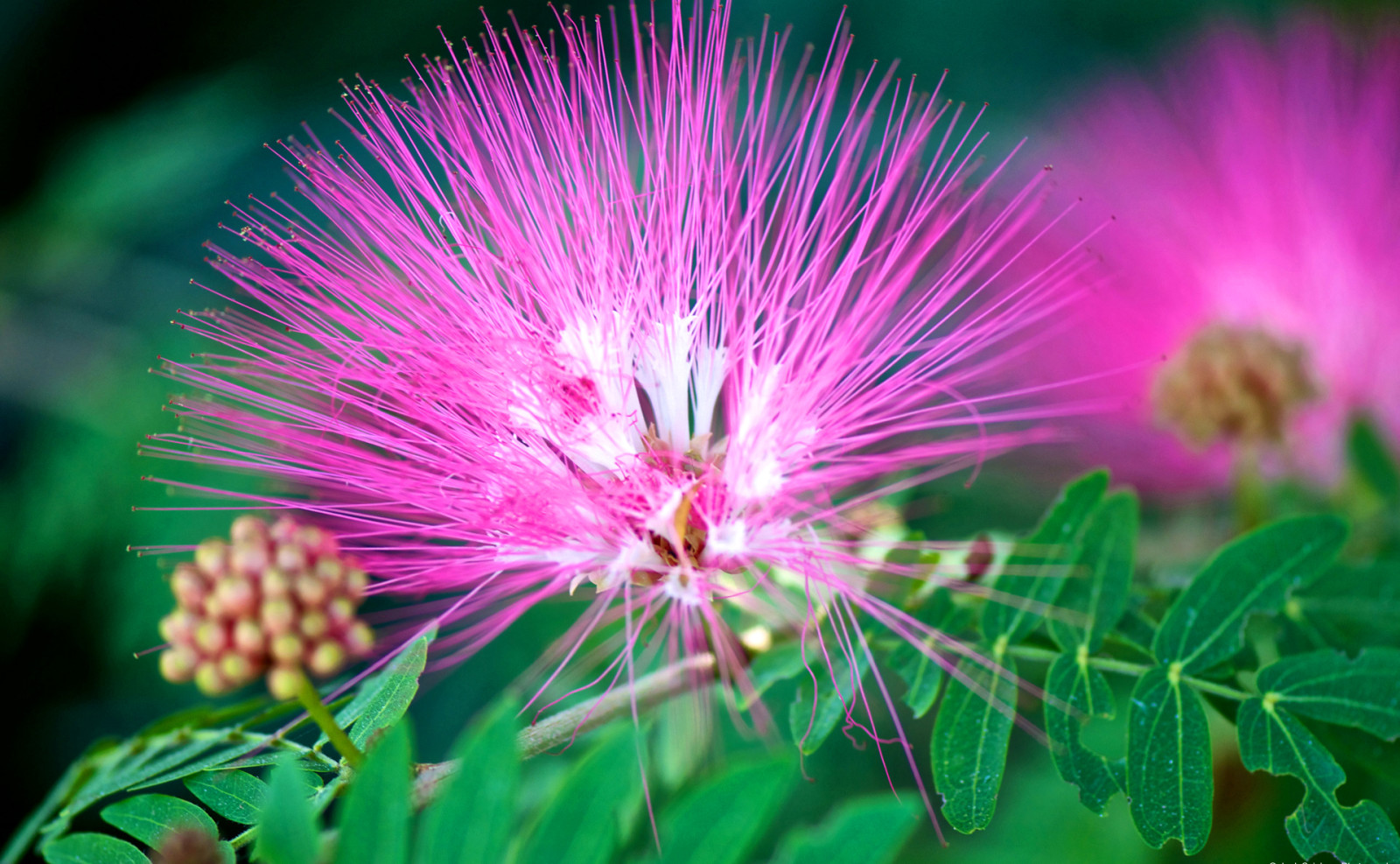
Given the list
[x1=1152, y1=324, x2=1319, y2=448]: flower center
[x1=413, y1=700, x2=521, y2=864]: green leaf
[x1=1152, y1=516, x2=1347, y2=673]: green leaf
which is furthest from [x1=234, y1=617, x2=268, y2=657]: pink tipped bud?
[x1=1152, y1=324, x2=1319, y2=448]: flower center

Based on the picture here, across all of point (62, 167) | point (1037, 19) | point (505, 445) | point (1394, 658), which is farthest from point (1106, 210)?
point (62, 167)

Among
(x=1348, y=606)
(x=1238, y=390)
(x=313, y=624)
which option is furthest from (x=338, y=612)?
(x=1238, y=390)

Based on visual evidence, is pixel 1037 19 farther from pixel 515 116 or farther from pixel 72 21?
pixel 72 21

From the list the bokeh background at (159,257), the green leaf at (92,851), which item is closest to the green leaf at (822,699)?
the green leaf at (92,851)

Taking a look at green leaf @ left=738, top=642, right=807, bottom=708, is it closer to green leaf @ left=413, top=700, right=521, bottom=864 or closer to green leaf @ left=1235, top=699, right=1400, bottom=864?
green leaf @ left=413, top=700, right=521, bottom=864

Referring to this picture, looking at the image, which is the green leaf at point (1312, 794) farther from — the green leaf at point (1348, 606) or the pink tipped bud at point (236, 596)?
the pink tipped bud at point (236, 596)

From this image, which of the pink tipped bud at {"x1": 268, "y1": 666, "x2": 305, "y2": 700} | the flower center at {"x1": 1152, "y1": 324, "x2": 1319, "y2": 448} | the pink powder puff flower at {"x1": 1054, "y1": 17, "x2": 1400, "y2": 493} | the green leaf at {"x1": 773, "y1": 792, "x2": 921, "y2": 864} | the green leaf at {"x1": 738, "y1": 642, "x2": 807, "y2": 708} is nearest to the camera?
the green leaf at {"x1": 773, "y1": 792, "x2": 921, "y2": 864}
